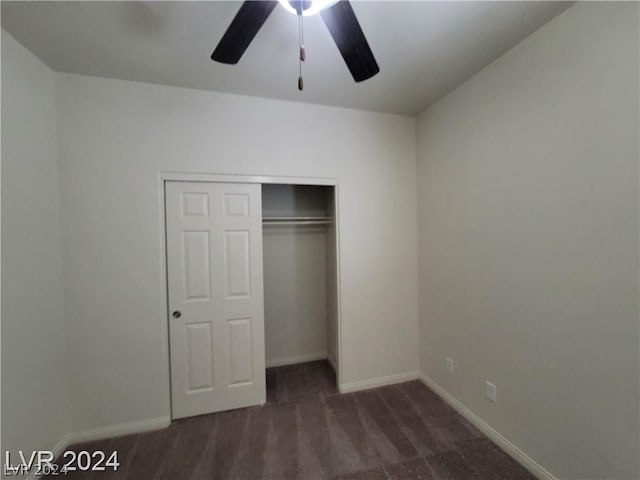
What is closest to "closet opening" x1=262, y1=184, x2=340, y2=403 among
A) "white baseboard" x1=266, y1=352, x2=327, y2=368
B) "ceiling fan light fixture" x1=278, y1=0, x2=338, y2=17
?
"white baseboard" x1=266, y1=352, x2=327, y2=368

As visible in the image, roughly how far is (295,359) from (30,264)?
2425 mm

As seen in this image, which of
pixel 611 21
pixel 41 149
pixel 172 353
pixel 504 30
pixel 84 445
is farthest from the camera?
pixel 172 353

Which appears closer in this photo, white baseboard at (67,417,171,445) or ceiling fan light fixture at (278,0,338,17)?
ceiling fan light fixture at (278,0,338,17)

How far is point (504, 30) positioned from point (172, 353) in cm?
325

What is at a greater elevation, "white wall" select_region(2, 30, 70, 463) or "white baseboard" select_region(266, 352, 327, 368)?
"white wall" select_region(2, 30, 70, 463)

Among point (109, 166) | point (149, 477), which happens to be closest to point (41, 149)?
point (109, 166)

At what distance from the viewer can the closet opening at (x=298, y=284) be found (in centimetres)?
281

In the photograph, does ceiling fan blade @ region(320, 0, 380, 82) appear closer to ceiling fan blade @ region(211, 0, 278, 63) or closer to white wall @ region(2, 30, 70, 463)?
ceiling fan blade @ region(211, 0, 278, 63)

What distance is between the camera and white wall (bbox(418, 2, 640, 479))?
115cm

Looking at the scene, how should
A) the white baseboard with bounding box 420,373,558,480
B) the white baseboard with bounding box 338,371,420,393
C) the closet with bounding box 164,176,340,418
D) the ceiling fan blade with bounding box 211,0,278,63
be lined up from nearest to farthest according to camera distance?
the ceiling fan blade with bounding box 211,0,278,63 → the white baseboard with bounding box 420,373,558,480 → the closet with bounding box 164,176,340,418 → the white baseboard with bounding box 338,371,420,393

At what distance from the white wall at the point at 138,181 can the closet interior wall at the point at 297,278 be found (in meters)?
0.64

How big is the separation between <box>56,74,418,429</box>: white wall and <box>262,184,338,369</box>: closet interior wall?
64 centimetres

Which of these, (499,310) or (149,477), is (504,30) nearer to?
(499,310)

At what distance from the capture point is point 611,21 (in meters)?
1.16
